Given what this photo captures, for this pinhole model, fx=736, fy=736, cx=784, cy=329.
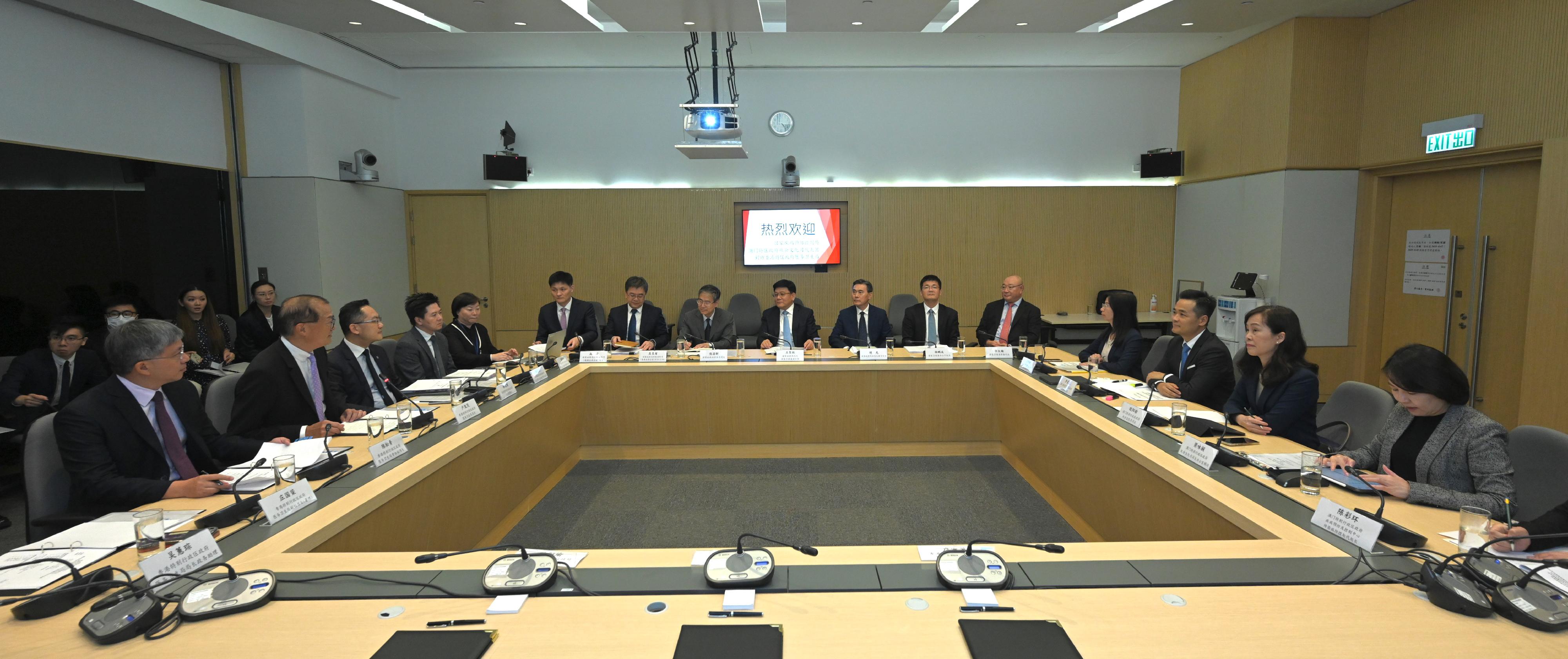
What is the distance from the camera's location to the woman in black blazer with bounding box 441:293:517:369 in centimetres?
476

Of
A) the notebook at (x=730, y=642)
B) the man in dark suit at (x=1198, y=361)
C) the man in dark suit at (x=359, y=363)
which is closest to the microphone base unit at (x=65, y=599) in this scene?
the notebook at (x=730, y=642)

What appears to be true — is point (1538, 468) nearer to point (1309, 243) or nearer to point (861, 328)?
point (861, 328)

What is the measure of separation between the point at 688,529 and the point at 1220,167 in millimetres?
5975

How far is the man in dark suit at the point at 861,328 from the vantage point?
579 centimetres

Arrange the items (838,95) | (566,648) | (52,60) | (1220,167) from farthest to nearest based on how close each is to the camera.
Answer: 1. (838,95)
2. (1220,167)
3. (52,60)
4. (566,648)

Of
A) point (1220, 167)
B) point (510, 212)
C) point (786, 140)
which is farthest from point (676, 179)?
point (1220, 167)

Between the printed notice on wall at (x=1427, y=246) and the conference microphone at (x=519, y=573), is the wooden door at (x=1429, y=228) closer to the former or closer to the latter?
the printed notice on wall at (x=1427, y=246)

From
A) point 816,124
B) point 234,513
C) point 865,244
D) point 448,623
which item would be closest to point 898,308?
point 865,244

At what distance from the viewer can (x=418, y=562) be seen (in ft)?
5.82

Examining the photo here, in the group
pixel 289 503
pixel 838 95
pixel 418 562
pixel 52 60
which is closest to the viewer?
pixel 418 562

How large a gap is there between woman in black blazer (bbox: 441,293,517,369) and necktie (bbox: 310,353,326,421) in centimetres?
150

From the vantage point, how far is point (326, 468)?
232cm

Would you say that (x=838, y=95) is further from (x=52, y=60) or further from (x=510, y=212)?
(x=52, y=60)

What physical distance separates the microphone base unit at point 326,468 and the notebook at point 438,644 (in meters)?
1.15
